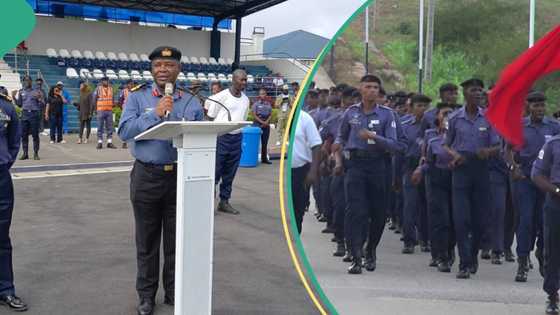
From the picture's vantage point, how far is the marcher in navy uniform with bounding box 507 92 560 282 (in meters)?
1.85

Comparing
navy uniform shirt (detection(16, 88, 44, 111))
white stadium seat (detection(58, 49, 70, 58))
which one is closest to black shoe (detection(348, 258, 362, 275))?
navy uniform shirt (detection(16, 88, 44, 111))

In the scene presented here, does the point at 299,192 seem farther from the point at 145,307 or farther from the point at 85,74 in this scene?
the point at 85,74

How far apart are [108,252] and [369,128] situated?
417cm

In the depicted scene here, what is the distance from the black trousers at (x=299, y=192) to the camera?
216 centimetres

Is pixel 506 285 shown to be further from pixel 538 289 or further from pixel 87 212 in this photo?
pixel 87 212

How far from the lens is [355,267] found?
209 centimetres

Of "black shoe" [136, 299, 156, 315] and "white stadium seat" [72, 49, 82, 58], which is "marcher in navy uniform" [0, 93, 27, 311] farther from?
"white stadium seat" [72, 49, 82, 58]

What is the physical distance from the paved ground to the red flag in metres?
0.42

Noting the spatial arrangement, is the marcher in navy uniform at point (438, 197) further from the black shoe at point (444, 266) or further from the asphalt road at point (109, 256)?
the asphalt road at point (109, 256)

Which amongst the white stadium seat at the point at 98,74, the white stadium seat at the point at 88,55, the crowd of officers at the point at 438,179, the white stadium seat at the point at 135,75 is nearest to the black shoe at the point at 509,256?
the crowd of officers at the point at 438,179

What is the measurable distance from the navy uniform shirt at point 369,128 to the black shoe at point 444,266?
39 cm

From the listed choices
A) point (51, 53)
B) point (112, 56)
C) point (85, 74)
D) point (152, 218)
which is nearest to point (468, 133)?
point (152, 218)

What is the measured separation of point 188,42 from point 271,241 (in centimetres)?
Result: 2736

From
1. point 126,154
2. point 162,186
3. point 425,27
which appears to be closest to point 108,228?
point 162,186
